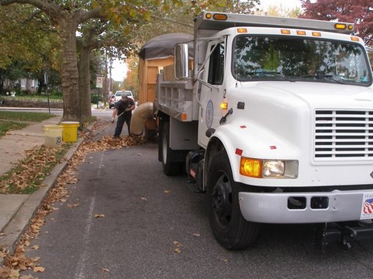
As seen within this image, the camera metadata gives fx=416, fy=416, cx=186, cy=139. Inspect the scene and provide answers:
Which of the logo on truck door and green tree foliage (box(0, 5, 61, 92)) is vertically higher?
→ green tree foliage (box(0, 5, 61, 92))

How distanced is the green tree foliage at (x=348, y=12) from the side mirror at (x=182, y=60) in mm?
13670

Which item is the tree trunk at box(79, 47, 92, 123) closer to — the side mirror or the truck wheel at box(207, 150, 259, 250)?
the side mirror

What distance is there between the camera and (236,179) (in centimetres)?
403

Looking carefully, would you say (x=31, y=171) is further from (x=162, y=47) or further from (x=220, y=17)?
(x=162, y=47)

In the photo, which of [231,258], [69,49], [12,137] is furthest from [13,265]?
[69,49]

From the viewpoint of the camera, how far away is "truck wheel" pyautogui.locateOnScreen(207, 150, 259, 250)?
4.23 metres

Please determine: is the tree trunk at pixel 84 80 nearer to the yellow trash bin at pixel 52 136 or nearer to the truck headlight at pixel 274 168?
the yellow trash bin at pixel 52 136

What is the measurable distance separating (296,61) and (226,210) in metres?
2.09

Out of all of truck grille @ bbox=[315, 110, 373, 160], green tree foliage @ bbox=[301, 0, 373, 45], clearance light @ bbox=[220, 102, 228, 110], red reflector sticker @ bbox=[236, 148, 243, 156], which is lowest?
red reflector sticker @ bbox=[236, 148, 243, 156]

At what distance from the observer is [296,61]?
517 centimetres

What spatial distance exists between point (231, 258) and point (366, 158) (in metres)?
1.68

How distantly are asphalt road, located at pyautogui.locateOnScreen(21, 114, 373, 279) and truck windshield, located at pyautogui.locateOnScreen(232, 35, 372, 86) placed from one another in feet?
6.31

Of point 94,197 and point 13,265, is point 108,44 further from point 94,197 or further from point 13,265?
point 13,265

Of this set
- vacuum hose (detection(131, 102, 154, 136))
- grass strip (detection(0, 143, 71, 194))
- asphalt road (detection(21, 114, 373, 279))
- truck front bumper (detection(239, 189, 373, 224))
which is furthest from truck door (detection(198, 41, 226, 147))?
vacuum hose (detection(131, 102, 154, 136))
